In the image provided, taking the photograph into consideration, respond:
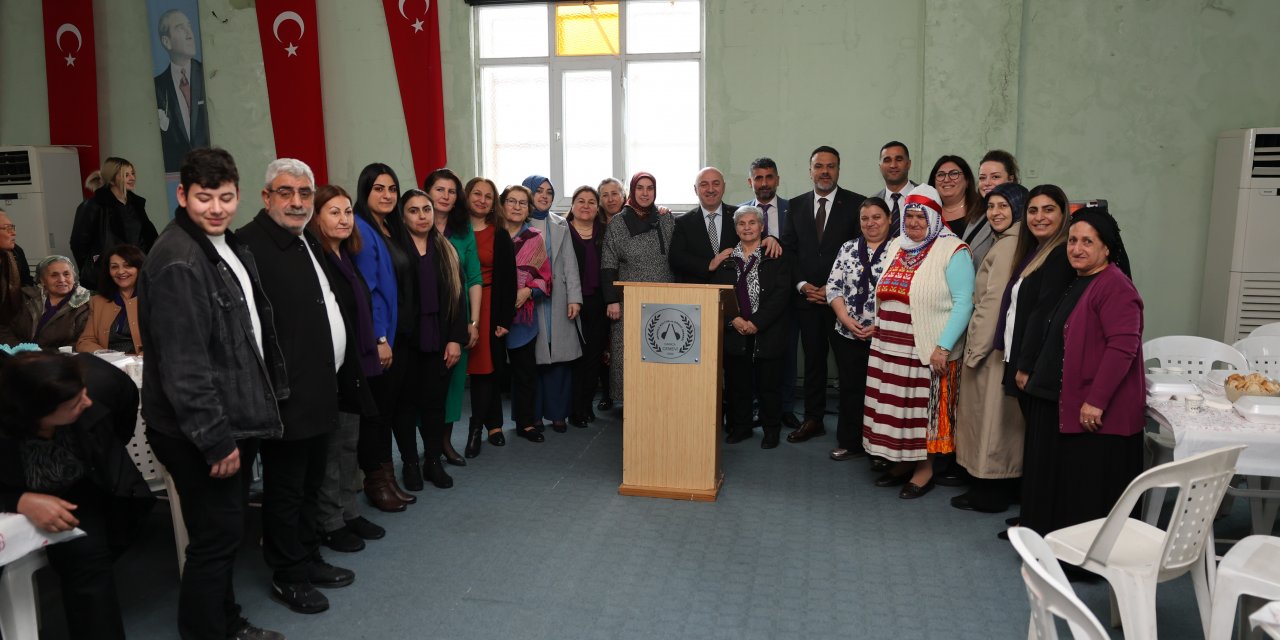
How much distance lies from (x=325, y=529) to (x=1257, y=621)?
9.75 ft

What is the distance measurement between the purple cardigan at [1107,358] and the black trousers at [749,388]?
6.31 ft

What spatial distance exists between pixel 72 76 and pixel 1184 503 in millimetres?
8070

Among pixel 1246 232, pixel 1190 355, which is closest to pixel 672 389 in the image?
pixel 1190 355

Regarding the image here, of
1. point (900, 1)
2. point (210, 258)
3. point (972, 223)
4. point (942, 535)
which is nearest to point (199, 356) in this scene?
point (210, 258)

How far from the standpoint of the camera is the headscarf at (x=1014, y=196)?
372cm

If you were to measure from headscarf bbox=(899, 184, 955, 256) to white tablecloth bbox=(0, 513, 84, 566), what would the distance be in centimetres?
338

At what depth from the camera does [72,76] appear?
23.1 feet

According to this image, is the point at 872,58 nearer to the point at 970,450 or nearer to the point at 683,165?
the point at 683,165

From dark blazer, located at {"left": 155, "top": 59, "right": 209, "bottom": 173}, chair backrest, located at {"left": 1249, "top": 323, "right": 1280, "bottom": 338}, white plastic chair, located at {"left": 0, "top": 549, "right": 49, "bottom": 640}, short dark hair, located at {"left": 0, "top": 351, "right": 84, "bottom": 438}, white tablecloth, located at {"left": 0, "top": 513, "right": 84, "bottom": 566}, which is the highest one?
dark blazer, located at {"left": 155, "top": 59, "right": 209, "bottom": 173}

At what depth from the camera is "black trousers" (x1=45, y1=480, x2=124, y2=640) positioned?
2.33 metres

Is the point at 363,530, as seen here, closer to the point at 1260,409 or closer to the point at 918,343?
the point at 918,343

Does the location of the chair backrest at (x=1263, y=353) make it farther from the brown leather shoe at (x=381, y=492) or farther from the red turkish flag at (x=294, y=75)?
the red turkish flag at (x=294, y=75)

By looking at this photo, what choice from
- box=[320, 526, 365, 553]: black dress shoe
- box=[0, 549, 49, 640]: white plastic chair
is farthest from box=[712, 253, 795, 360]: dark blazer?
box=[0, 549, 49, 640]: white plastic chair

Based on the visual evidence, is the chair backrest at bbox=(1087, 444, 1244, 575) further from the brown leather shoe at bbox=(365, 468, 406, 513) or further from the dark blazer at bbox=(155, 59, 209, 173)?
the dark blazer at bbox=(155, 59, 209, 173)
